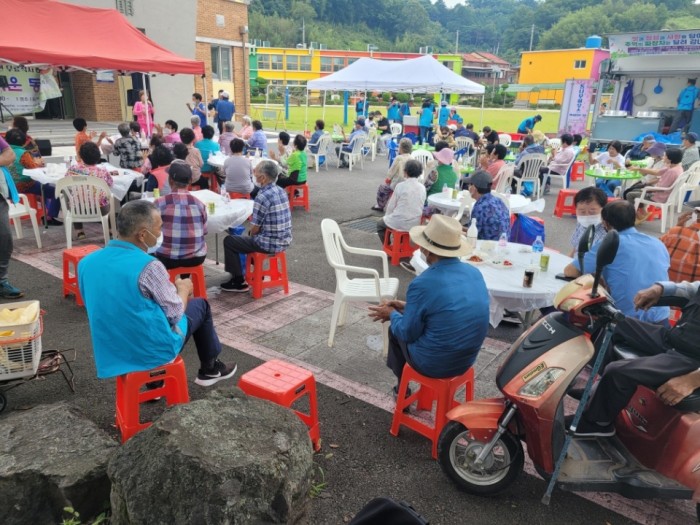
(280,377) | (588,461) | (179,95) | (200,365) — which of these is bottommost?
(200,365)

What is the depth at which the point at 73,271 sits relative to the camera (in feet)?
16.9

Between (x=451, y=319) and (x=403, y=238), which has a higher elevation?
(x=451, y=319)

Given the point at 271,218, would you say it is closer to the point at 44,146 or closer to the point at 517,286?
the point at 517,286

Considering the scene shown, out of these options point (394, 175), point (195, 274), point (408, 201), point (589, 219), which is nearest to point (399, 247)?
point (408, 201)

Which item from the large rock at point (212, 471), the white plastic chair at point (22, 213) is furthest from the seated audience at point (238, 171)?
the large rock at point (212, 471)

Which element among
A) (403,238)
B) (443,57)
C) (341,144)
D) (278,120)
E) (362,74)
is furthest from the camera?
(443,57)

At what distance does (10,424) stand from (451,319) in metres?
2.53

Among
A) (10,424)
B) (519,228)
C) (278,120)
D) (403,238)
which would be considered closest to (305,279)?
(403,238)

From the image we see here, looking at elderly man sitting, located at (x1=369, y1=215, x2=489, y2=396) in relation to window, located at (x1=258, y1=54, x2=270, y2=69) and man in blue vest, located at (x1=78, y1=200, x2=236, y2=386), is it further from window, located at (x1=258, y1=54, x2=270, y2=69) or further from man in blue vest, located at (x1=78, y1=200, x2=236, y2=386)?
window, located at (x1=258, y1=54, x2=270, y2=69)

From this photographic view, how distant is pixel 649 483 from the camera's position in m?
2.47

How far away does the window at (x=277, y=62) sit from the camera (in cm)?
5525

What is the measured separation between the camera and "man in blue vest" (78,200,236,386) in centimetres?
271

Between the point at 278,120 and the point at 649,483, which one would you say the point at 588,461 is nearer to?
the point at 649,483

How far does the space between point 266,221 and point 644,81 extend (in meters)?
17.8
